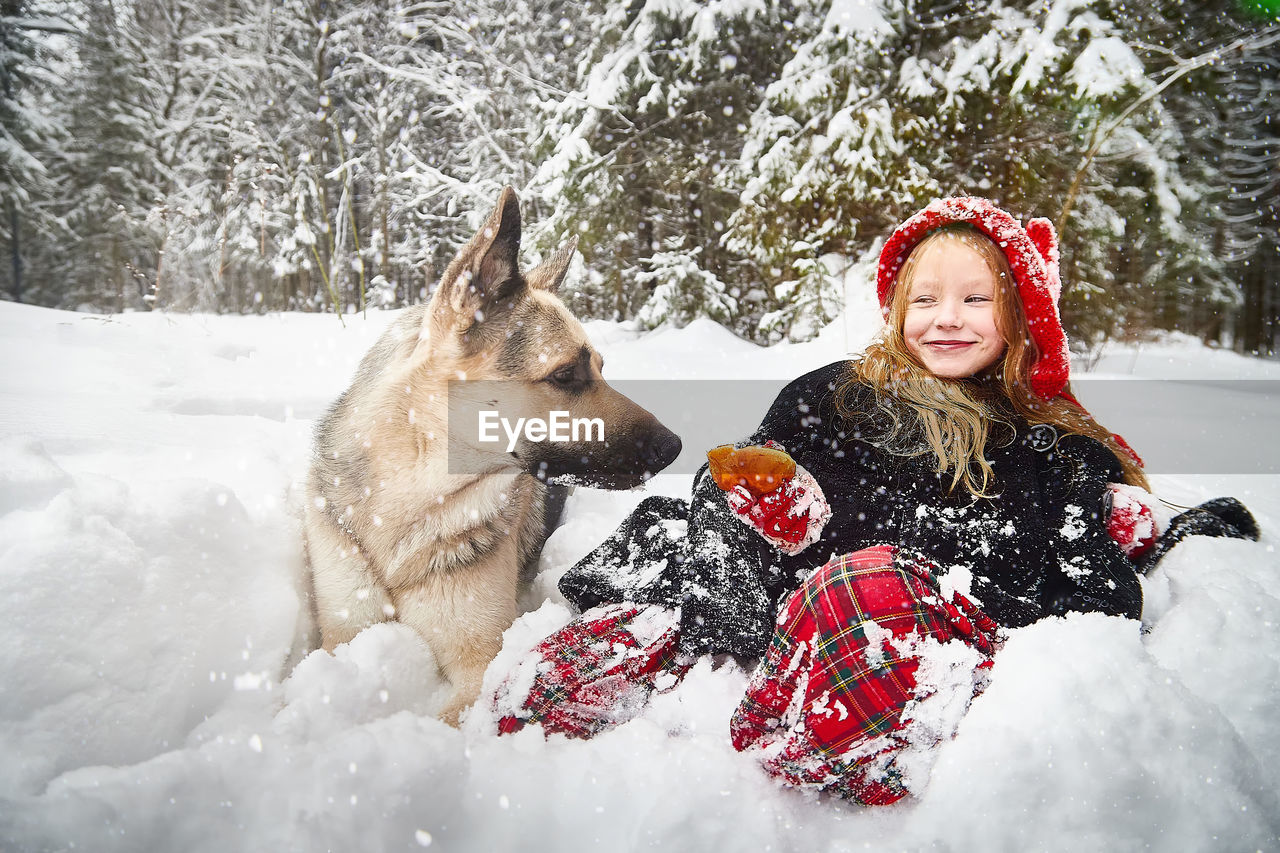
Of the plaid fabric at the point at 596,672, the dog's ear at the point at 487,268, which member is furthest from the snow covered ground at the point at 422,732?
the dog's ear at the point at 487,268

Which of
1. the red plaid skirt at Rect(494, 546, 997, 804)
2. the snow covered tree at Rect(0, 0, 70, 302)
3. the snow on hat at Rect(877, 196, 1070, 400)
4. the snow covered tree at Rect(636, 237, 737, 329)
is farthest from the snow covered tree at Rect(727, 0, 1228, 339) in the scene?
the snow covered tree at Rect(0, 0, 70, 302)

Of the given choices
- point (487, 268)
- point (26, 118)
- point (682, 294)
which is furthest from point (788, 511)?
point (26, 118)

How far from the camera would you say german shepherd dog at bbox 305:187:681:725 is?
1.90 metres

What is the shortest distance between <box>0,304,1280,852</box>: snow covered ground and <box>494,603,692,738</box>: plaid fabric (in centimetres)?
7

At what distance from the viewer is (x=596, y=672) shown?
4.86 feet

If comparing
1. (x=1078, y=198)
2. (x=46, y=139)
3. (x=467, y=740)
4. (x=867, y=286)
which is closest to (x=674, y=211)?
(x=867, y=286)

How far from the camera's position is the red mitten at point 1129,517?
5.25 feet

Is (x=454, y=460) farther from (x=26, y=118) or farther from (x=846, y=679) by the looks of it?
(x=26, y=118)

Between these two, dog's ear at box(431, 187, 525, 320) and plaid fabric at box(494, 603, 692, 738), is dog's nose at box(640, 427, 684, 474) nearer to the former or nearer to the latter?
plaid fabric at box(494, 603, 692, 738)

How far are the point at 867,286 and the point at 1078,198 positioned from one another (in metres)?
2.46

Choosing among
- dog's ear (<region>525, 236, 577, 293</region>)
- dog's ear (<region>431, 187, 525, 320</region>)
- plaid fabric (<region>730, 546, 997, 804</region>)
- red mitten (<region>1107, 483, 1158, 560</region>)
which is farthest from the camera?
dog's ear (<region>525, 236, 577, 293</region>)

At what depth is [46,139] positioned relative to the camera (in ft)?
27.2

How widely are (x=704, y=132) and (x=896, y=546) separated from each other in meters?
7.99

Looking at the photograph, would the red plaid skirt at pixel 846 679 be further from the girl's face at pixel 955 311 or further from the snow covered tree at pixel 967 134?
the snow covered tree at pixel 967 134
